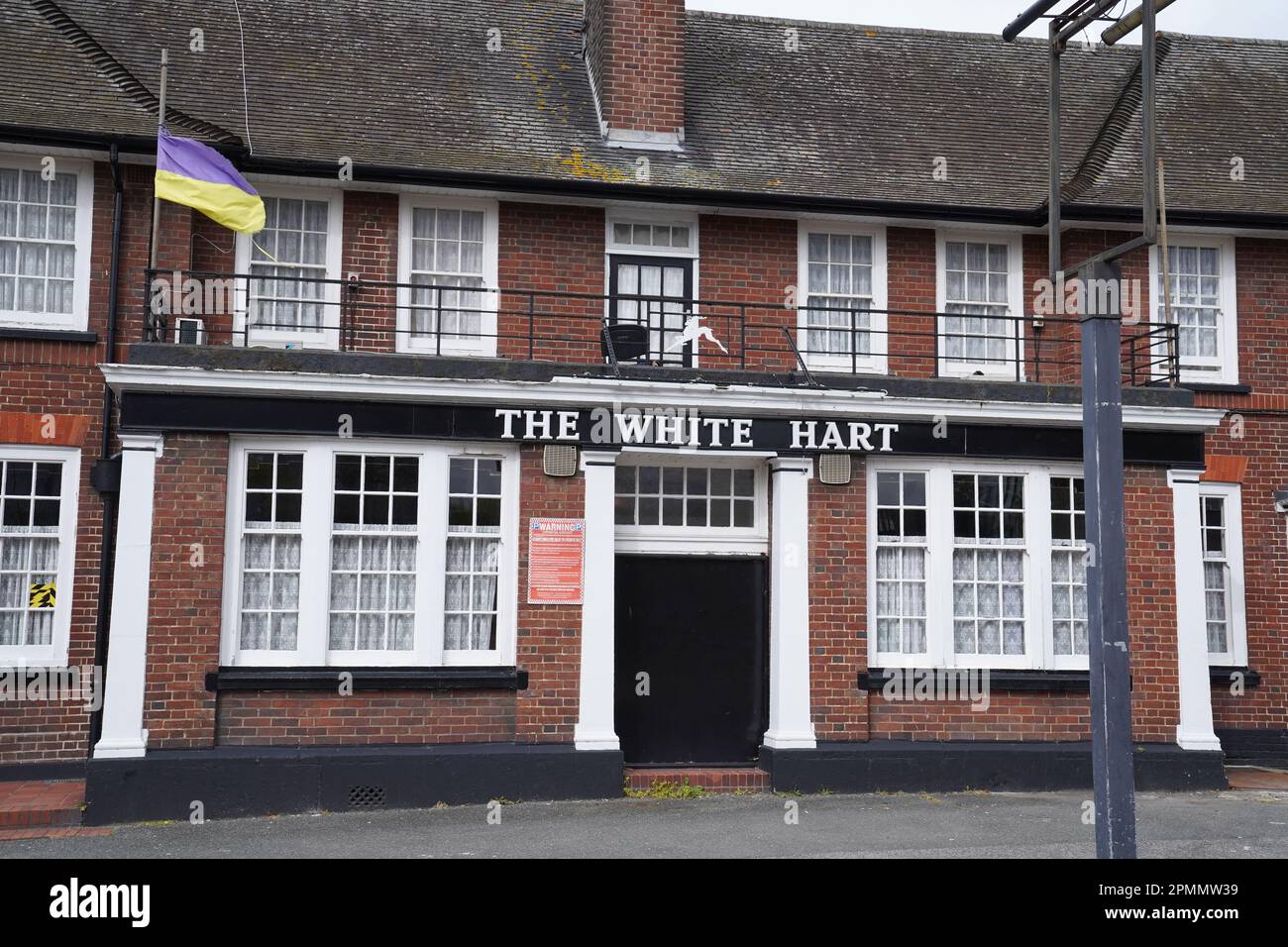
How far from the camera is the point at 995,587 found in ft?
43.0

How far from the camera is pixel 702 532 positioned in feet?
42.6

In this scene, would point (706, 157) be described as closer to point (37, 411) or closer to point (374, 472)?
point (374, 472)

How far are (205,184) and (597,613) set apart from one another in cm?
569

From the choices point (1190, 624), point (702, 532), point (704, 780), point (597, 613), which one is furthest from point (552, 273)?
point (1190, 624)

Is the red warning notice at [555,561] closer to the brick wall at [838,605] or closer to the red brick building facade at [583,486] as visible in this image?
the red brick building facade at [583,486]

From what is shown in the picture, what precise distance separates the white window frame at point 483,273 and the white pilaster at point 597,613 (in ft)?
7.30

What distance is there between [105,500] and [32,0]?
650cm

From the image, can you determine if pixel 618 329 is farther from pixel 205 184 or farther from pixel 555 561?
pixel 205 184

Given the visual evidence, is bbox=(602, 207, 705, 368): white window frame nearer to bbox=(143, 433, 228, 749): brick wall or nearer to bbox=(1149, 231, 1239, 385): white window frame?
bbox=(143, 433, 228, 749): brick wall

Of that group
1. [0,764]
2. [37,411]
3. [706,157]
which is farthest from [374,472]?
[706,157]

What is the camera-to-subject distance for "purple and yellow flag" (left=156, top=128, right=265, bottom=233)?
11.7 m

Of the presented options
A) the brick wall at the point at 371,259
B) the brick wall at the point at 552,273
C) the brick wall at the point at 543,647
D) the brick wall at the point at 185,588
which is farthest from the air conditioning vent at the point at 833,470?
the brick wall at the point at 185,588

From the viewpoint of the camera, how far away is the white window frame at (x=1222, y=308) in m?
15.2

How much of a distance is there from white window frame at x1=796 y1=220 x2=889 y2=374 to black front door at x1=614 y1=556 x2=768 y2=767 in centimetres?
282
